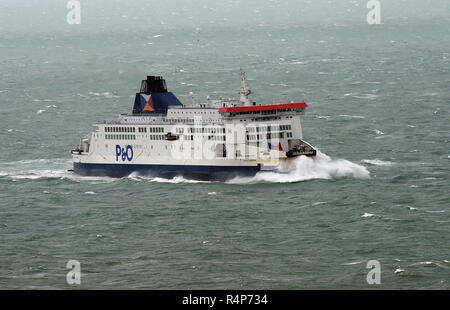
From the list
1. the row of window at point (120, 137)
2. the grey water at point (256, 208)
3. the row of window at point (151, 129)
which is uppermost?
the row of window at point (151, 129)

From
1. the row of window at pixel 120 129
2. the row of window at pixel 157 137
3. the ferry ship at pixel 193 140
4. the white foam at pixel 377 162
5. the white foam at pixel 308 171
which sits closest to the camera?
the white foam at pixel 308 171

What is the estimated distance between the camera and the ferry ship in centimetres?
8681

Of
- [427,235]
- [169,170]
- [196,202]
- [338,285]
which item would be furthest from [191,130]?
[338,285]

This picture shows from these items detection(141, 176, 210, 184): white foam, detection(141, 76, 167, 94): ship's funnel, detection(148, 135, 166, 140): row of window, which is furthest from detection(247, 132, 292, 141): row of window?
detection(141, 76, 167, 94): ship's funnel

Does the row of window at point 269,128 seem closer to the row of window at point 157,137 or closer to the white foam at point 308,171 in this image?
the white foam at point 308,171

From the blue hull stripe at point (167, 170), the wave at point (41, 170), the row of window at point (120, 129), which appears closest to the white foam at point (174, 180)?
the blue hull stripe at point (167, 170)

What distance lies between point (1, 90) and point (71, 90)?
11.1 m

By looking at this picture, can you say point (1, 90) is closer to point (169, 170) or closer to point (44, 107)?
point (44, 107)

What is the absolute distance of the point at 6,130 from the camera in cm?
11475

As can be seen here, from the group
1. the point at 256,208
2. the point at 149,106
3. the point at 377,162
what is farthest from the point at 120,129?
the point at 377,162

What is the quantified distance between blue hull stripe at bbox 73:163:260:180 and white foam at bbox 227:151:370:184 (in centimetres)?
93

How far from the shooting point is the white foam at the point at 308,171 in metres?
84.2

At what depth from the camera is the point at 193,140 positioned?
89562 mm

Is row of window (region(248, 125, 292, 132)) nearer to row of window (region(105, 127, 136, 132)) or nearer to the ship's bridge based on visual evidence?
the ship's bridge
